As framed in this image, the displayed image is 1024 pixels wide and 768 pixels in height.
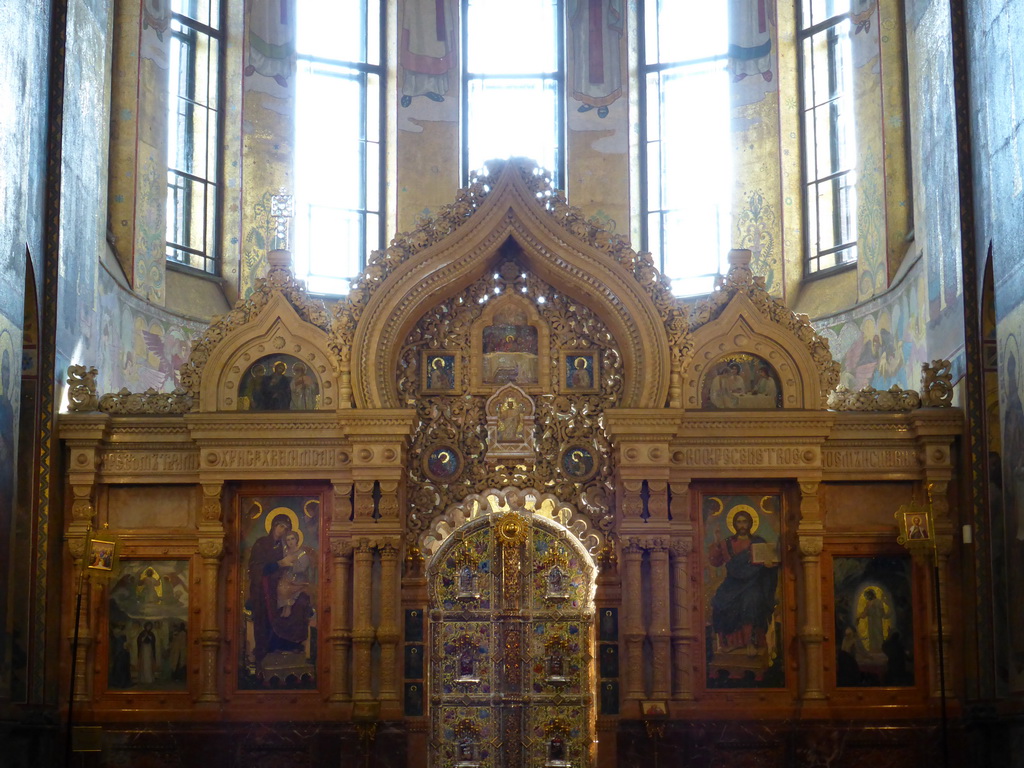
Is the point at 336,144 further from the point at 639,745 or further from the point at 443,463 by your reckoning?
the point at 639,745

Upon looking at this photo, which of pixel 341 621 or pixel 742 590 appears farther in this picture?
pixel 742 590

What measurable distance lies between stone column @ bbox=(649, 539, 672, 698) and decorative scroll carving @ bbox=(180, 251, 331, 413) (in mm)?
4339

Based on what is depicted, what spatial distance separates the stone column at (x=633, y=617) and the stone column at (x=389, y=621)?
7.97ft

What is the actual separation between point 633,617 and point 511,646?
1.46 meters

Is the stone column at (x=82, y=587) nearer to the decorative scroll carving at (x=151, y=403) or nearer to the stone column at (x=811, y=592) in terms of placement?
the decorative scroll carving at (x=151, y=403)

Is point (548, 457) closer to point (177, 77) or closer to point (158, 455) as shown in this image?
point (158, 455)

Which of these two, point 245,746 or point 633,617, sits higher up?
point 633,617

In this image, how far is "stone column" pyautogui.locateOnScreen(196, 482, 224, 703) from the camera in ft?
56.3

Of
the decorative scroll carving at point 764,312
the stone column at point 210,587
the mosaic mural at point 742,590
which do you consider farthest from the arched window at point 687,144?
the stone column at point 210,587

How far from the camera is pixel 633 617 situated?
676 inches

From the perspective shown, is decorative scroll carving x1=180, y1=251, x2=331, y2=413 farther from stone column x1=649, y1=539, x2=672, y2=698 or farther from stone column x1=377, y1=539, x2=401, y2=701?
stone column x1=649, y1=539, x2=672, y2=698

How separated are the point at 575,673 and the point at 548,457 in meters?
2.37

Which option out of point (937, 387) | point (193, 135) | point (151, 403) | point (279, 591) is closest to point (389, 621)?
point (279, 591)

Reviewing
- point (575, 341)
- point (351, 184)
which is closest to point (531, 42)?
point (351, 184)
